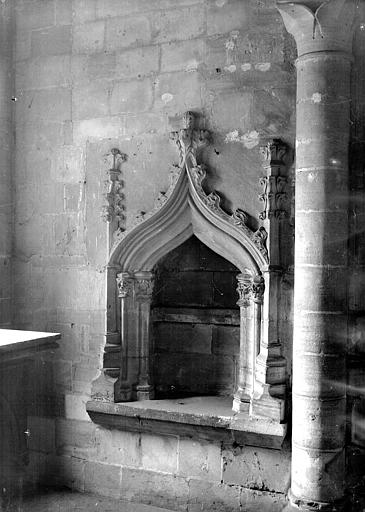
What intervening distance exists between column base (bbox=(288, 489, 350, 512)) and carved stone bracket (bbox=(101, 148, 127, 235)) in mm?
2237

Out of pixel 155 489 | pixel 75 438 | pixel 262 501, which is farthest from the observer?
pixel 75 438

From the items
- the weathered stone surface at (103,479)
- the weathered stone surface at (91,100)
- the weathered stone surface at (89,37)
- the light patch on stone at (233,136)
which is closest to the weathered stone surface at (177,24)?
the weathered stone surface at (89,37)

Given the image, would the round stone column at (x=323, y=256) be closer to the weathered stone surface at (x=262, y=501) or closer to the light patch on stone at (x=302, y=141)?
the light patch on stone at (x=302, y=141)

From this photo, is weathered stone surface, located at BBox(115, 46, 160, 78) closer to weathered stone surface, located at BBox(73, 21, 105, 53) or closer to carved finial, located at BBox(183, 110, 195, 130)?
weathered stone surface, located at BBox(73, 21, 105, 53)

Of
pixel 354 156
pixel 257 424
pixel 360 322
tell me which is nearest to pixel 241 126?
pixel 354 156

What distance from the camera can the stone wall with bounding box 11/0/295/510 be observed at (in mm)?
4133

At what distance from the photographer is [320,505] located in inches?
140

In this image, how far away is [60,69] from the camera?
15.6 feet

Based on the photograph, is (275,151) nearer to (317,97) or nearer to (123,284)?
(317,97)

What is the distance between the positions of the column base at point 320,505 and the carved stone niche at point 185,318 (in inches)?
17.0

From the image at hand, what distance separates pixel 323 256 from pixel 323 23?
135 cm

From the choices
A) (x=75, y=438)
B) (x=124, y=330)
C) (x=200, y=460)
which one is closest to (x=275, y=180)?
(x=124, y=330)

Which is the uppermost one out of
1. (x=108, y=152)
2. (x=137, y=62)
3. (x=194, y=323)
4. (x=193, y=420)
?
(x=137, y=62)

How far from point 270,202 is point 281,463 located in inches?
68.3
